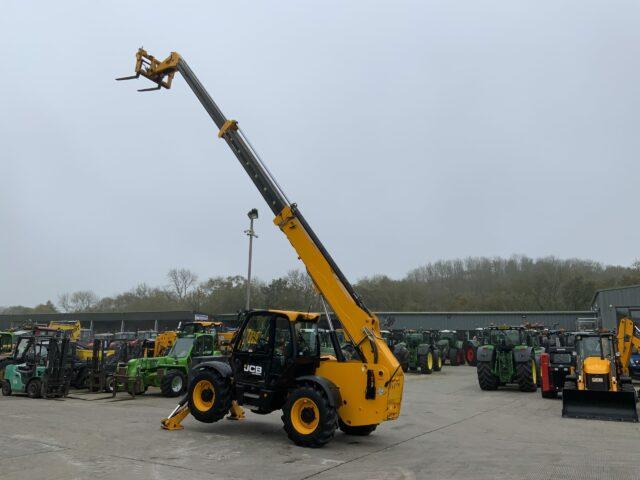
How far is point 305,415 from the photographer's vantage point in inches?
334

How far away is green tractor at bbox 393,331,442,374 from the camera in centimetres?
2534

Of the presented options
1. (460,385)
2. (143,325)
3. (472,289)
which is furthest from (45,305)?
(460,385)

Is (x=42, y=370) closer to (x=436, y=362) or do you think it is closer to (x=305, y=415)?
(x=305, y=415)

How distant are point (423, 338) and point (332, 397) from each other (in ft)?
74.3

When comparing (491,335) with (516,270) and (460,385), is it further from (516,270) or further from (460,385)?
(516,270)

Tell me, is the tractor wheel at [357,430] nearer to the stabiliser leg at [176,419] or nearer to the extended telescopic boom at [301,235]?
the extended telescopic boom at [301,235]

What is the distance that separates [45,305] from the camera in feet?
329

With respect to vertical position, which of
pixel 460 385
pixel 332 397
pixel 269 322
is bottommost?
pixel 460 385

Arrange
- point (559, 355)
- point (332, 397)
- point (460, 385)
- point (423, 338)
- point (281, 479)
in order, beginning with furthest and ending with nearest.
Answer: point (423, 338) → point (460, 385) → point (559, 355) → point (332, 397) → point (281, 479)

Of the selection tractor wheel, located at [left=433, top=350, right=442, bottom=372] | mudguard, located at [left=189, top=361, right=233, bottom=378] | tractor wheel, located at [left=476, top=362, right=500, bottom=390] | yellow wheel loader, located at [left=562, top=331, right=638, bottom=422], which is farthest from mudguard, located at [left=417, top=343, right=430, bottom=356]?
mudguard, located at [left=189, top=361, right=233, bottom=378]

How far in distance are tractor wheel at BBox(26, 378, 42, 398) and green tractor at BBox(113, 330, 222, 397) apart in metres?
2.10

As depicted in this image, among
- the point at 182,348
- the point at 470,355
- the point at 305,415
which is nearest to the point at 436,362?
the point at 470,355

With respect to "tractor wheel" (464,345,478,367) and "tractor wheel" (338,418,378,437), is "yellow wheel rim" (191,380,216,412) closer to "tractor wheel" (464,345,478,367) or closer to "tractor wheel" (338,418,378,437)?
"tractor wheel" (338,418,378,437)

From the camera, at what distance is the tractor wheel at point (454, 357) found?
108ft
